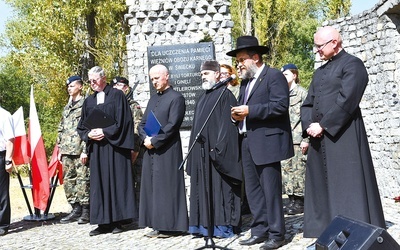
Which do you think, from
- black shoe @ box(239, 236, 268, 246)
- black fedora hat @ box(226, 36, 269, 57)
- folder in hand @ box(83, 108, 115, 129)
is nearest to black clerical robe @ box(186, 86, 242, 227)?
black shoe @ box(239, 236, 268, 246)

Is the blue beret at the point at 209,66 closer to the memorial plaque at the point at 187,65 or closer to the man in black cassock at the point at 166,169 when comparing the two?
the man in black cassock at the point at 166,169

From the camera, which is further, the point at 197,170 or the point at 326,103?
the point at 197,170

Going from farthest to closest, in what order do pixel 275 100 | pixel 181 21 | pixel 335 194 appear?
1. pixel 181 21
2. pixel 275 100
3. pixel 335 194

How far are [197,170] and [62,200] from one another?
298 inches

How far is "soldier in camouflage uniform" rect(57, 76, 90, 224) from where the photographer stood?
28.5 feet

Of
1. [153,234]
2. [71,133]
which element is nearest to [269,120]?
[153,234]

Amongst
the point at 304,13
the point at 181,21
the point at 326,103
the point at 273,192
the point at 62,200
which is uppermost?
the point at 304,13

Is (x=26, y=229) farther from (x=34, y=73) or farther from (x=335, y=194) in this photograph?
(x=34, y=73)

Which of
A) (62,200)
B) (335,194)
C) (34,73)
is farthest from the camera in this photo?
(34,73)

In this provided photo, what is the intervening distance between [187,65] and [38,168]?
2.55 m

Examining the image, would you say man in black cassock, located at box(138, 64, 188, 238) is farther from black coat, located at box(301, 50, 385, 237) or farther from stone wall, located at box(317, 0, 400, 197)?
stone wall, located at box(317, 0, 400, 197)

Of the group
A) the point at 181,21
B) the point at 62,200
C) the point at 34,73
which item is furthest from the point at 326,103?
the point at 34,73

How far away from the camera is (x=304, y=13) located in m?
34.4

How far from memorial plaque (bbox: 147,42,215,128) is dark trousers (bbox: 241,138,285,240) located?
9.16ft
